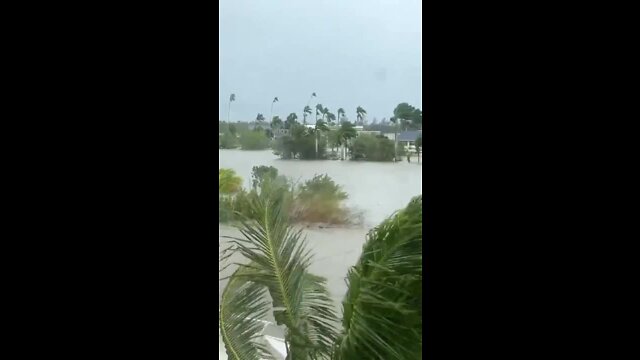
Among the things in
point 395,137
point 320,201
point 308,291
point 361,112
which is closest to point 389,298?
point 308,291

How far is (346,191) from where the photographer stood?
6.59 feet

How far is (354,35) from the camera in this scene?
6.37 feet

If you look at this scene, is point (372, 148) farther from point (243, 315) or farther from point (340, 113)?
point (243, 315)

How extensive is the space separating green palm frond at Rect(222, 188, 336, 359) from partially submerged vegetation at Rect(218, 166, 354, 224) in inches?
1.0

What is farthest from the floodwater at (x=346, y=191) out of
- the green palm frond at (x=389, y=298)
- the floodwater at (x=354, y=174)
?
the green palm frond at (x=389, y=298)

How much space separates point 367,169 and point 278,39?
584 mm

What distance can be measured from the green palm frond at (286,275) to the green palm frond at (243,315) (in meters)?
0.03

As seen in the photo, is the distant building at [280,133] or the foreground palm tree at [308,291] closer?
the foreground palm tree at [308,291]

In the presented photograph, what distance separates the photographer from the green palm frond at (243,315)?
1877mm

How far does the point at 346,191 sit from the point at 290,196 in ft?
0.78

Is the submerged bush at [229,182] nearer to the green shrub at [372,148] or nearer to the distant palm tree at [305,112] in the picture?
the distant palm tree at [305,112]

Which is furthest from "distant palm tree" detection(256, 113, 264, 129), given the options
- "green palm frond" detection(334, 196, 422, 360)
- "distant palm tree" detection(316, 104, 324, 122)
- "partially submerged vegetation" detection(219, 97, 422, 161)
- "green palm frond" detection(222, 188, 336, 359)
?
"green palm frond" detection(334, 196, 422, 360)

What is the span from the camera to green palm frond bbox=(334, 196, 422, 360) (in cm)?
158

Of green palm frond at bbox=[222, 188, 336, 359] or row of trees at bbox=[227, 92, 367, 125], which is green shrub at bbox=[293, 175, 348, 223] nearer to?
green palm frond at bbox=[222, 188, 336, 359]
